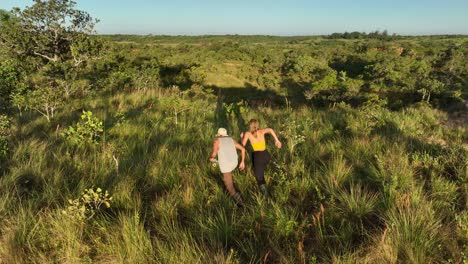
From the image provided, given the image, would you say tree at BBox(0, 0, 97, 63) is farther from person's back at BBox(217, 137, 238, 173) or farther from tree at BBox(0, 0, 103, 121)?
person's back at BBox(217, 137, 238, 173)

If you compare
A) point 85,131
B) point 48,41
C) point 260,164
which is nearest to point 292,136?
point 260,164

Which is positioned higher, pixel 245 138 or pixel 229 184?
pixel 245 138

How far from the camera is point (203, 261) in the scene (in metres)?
2.95

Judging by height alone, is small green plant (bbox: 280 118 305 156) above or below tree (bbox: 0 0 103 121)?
below

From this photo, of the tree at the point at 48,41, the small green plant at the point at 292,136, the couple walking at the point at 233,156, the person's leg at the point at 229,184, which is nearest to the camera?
the person's leg at the point at 229,184

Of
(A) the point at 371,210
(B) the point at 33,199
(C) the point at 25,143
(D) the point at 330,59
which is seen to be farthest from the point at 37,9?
(D) the point at 330,59

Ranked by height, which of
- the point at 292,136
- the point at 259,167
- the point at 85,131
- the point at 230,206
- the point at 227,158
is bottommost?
the point at 230,206

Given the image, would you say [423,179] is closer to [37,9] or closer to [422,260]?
[422,260]

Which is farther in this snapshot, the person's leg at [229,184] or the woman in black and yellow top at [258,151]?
the woman in black and yellow top at [258,151]

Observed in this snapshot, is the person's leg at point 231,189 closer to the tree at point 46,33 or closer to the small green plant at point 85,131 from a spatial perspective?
the small green plant at point 85,131

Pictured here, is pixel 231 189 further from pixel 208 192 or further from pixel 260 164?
pixel 260 164

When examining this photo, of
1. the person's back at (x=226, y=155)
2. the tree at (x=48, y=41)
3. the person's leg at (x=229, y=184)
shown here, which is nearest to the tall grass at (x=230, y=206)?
the person's leg at (x=229, y=184)

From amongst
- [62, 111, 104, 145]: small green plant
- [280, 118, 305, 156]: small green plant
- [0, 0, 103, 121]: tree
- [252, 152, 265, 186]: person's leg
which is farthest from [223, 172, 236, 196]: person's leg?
[0, 0, 103, 121]: tree

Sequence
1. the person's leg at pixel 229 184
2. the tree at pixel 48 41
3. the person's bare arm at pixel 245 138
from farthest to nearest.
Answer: the tree at pixel 48 41
the person's bare arm at pixel 245 138
the person's leg at pixel 229 184
